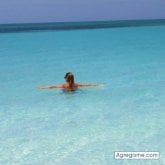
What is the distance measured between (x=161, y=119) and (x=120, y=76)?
321 centimetres

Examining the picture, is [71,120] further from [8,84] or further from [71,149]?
[8,84]

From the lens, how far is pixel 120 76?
27.9 feet

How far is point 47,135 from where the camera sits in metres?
4.89

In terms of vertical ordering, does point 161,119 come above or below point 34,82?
below

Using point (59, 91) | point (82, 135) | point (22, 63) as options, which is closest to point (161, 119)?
point (82, 135)

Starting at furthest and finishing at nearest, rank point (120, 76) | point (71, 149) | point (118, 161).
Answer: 1. point (120, 76)
2. point (71, 149)
3. point (118, 161)

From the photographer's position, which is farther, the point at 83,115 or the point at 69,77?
the point at 69,77

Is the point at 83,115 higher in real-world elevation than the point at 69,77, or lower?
lower

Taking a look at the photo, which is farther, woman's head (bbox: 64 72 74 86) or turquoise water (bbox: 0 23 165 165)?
woman's head (bbox: 64 72 74 86)

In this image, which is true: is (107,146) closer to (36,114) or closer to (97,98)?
(36,114)

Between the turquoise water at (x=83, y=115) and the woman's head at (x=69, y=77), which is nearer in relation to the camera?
the turquoise water at (x=83, y=115)

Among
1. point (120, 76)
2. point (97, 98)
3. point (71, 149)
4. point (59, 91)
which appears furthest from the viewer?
point (120, 76)

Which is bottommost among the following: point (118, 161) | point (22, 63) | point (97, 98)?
point (118, 161)

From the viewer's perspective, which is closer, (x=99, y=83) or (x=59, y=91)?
(x=59, y=91)
